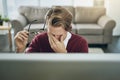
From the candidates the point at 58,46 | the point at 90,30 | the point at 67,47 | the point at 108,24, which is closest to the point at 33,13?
the point at 90,30

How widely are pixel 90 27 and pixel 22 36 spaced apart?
2966 millimetres

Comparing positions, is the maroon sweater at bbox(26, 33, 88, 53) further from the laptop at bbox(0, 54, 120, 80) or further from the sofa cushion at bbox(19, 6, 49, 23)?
the sofa cushion at bbox(19, 6, 49, 23)

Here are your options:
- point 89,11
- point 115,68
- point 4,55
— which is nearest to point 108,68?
point 115,68

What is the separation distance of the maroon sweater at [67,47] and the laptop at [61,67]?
0.96 m

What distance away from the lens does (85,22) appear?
15.5ft

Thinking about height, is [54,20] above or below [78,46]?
above

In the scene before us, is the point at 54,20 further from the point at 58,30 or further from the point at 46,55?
the point at 46,55

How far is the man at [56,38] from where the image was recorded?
54.3 inches

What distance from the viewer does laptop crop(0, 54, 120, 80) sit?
53 cm

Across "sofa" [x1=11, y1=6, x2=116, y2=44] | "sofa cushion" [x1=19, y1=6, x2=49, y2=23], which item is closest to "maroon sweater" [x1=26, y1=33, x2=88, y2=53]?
"sofa" [x1=11, y1=6, x2=116, y2=44]

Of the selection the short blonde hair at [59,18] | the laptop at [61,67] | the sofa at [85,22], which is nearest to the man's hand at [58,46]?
the short blonde hair at [59,18]

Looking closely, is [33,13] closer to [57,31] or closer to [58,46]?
[57,31]

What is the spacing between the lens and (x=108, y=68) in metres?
0.53

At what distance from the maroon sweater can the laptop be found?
0.96 metres
